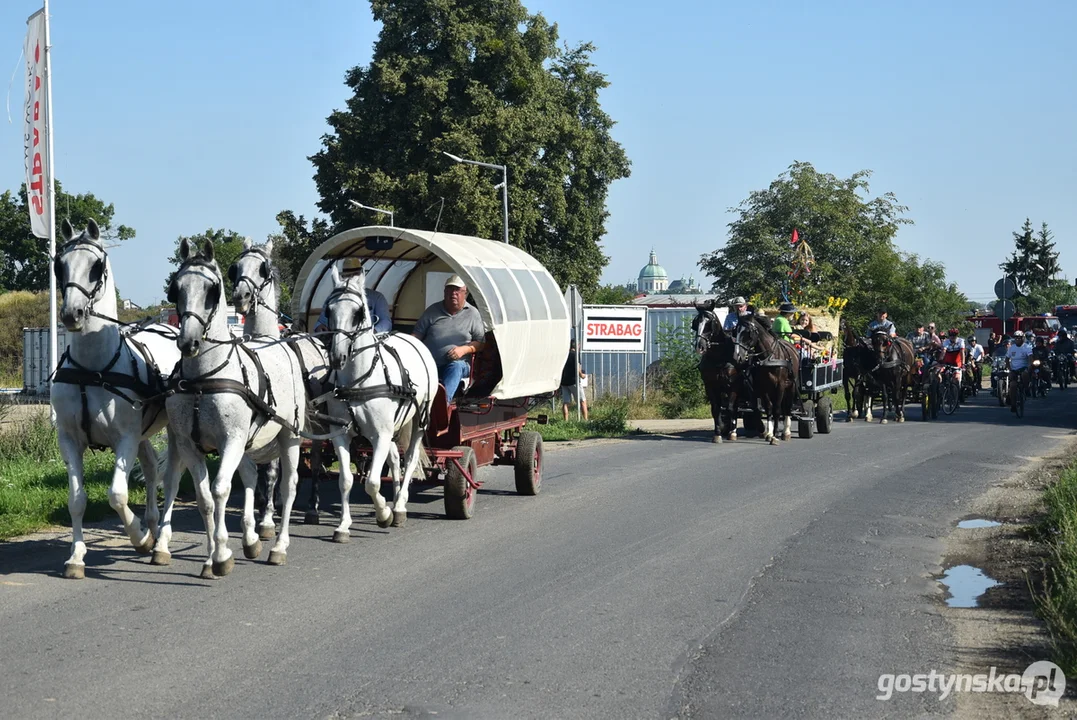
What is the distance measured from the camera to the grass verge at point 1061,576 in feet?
22.0

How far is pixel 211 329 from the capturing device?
8484 mm

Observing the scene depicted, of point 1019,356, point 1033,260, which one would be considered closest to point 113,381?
point 1019,356

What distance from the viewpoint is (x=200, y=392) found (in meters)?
8.34

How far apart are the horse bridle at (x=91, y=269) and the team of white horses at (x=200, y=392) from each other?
0.03 ft

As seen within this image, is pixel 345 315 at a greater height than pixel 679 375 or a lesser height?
greater

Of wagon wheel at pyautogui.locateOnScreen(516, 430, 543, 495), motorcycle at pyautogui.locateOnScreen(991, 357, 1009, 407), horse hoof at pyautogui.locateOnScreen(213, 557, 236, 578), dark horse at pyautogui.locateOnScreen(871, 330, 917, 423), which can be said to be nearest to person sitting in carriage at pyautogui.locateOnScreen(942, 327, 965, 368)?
motorcycle at pyautogui.locateOnScreen(991, 357, 1009, 407)

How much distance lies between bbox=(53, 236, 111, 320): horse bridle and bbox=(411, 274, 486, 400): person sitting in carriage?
4.13m

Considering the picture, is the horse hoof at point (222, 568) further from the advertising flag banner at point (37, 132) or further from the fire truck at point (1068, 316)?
the fire truck at point (1068, 316)

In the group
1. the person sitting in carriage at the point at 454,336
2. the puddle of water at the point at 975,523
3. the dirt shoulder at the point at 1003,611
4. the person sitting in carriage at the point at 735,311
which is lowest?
the dirt shoulder at the point at 1003,611

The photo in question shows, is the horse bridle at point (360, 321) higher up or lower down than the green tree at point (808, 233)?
lower down

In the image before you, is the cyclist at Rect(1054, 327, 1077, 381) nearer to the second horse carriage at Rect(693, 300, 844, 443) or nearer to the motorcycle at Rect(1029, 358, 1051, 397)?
the motorcycle at Rect(1029, 358, 1051, 397)

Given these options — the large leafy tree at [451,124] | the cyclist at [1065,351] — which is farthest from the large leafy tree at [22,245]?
the cyclist at [1065,351]

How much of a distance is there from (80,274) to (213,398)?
3.78 feet

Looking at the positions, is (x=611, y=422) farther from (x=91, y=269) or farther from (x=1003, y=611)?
(x=91, y=269)
